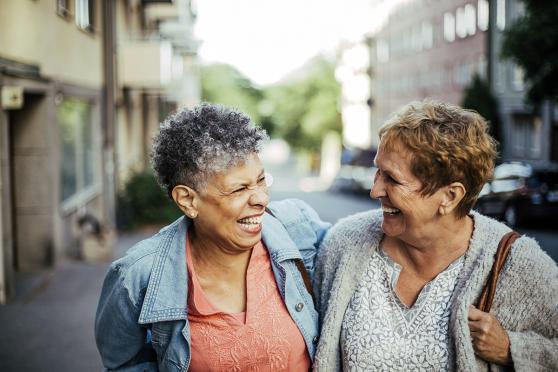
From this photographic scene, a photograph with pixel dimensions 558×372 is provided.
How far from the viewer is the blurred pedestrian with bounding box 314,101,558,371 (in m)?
2.55

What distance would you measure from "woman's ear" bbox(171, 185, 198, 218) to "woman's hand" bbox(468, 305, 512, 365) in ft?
3.61

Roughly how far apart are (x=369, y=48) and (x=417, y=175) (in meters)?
62.8

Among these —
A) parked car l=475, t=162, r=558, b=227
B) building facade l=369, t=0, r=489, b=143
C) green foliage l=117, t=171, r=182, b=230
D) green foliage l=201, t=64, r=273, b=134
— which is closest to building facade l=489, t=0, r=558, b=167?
building facade l=369, t=0, r=489, b=143

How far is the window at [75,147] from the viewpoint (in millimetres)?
12672

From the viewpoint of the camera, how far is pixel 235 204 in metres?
2.69

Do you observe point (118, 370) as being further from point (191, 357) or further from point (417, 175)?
point (417, 175)

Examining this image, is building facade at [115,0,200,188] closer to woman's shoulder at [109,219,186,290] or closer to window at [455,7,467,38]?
woman's shoulder at [109,219,186,290]

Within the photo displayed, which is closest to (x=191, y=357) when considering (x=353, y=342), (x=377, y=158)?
(x=353, y=342)

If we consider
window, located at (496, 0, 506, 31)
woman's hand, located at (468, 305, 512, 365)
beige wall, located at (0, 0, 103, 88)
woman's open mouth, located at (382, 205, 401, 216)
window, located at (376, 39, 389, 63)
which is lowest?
woman's hand, located at (468, 305, 512, 365)

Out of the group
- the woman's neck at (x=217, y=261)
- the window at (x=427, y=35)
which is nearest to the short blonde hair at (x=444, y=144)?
→ the woman's neck at (x=217, y=261)

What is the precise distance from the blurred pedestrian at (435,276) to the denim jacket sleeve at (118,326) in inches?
28.3

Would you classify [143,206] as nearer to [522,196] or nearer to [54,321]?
[54,321]

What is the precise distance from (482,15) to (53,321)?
32978 mm

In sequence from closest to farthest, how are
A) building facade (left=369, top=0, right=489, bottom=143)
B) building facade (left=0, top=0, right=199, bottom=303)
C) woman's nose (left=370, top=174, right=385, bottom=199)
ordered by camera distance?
1. woman's nose (left=370, top=174, right=385, bottom=199)
2. building facade (left=0, top=0, right=199, bottom=303)
3. building facade (left=369, top=0, right=489, bottom=143)
